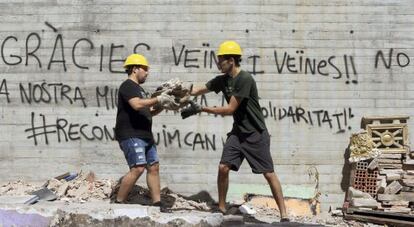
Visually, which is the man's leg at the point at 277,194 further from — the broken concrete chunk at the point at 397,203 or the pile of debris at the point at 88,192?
the broken concrete chunk at the point at 397,203

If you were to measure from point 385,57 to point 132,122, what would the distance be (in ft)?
11.4

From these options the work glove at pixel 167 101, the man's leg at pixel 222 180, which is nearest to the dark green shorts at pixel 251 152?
the man's leg at pixel 222 180

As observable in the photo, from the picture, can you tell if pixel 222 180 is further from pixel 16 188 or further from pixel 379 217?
pixel 16 188

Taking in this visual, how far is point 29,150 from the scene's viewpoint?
7.73 meters

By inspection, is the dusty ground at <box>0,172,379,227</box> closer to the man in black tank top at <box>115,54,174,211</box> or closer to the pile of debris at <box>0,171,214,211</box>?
the pile of debris at <box>0,171,214,211</box>

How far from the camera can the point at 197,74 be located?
766 cm

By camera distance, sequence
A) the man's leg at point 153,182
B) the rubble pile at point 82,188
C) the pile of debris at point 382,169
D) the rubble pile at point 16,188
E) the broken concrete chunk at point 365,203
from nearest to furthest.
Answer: the man's leg at point 153,182, the broken concrete chunk at point 365,203, the pile of debris at point 382,169, the rubble pile at point 82,188, the rubble pile at point 16,188

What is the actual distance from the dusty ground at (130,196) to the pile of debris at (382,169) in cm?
35

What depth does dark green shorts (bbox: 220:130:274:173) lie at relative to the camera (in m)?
6.13

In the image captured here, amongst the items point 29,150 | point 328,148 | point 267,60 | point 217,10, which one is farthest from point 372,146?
point 29,150

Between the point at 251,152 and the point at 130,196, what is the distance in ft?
6.03

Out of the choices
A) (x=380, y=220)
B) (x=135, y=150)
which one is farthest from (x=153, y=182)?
(x=380, y=220)

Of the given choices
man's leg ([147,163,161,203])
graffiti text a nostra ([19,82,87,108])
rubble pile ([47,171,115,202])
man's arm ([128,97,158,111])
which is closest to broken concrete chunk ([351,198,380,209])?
man's leg ([147,163,161,203])

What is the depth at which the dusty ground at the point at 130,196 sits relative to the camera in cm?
689
